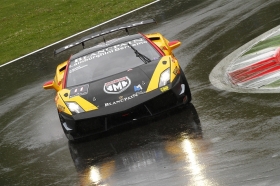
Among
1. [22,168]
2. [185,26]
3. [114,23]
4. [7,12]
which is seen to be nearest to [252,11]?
[185,26]

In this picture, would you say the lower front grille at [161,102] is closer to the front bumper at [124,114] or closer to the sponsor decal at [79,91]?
the front bumper at [124,114]

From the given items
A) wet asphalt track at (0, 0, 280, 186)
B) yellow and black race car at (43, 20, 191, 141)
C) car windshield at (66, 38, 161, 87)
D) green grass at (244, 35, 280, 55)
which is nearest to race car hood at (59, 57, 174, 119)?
yellow and black race car at (43, 20, 191, 141)

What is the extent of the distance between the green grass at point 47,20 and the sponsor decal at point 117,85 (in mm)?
9029

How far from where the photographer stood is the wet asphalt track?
Result: 269 inches

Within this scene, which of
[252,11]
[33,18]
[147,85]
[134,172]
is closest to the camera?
[134,172]

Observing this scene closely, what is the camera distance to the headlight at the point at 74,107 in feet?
29.3

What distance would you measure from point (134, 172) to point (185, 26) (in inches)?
371

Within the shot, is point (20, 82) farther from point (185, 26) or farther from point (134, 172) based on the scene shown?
point (134, 172)

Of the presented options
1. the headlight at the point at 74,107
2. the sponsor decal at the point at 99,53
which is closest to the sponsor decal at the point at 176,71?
the sponsor decal at the point at 99,53

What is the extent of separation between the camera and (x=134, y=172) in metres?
7.34

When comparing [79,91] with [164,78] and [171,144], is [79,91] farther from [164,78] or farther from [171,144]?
[171,144]

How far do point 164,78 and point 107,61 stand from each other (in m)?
1.43

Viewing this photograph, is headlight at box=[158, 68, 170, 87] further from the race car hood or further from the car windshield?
the car windshield

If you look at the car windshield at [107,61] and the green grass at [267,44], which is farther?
the green grass at [267,44]
